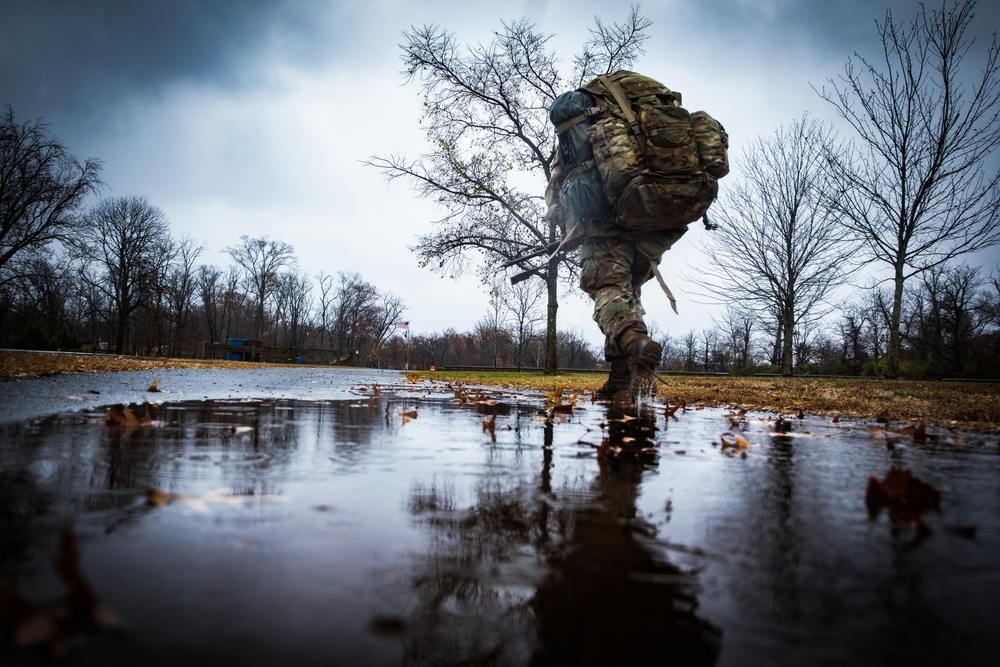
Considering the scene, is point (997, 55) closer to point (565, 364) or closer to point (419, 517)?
point (419, 517)

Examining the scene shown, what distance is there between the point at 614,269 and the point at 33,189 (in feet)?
82.3

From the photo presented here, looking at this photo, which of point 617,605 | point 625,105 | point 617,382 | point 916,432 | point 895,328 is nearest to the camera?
point 617,605

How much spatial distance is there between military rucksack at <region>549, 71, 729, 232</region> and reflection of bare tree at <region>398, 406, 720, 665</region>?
12.0ft

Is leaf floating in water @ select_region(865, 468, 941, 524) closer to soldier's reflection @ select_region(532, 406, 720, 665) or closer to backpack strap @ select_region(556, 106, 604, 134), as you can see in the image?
soldier's reflection @ select_region(532, 406, 720, 665)

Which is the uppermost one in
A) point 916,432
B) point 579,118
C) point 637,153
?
point 579,118

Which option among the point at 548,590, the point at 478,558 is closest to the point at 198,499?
the point at 478,558

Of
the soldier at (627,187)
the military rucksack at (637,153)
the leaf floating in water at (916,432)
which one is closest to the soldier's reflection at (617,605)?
the leaf floating in water at (916,432)

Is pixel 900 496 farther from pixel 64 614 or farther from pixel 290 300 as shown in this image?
pixel 290 300

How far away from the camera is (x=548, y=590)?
0.64 m

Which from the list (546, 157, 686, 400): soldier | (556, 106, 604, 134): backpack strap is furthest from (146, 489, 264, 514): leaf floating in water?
(556, 106, 604, 134): backpack strap

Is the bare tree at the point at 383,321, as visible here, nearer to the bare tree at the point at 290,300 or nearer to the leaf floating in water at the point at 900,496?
the bare tree at the point at 290,300

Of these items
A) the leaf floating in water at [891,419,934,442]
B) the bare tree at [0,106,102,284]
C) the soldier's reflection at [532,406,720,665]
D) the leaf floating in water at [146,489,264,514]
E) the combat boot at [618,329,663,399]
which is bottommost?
the leaf floating in water at [891,419,934,442]

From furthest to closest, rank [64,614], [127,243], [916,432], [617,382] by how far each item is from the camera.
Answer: [127,243]
[617,382]
[916,432]
[64,614]

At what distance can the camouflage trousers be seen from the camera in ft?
14.4
